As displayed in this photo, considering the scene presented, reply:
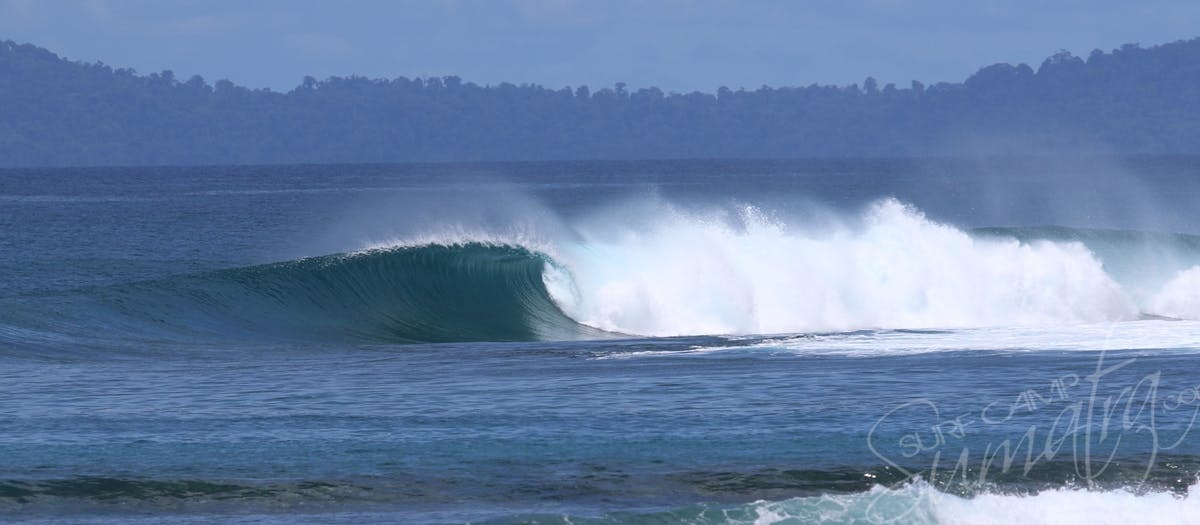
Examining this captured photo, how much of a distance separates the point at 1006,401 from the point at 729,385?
323 cm

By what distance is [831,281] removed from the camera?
33.0 metres

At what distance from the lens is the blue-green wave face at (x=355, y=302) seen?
28.8 metres

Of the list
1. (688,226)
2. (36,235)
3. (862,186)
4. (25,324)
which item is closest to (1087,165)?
(862,186)

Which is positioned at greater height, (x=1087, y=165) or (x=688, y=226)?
(x=1087, y=165)

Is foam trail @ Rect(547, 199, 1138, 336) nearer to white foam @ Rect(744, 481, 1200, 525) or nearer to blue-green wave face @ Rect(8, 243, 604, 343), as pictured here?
blue-green wave face @ Rect(8, 243, 604, 343)

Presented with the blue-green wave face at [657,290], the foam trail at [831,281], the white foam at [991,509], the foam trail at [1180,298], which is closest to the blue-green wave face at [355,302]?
the blue-green wave face at [657,290]

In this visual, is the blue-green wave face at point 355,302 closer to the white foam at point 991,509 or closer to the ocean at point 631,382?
the ocean at point 631,382

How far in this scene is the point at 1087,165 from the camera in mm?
197875

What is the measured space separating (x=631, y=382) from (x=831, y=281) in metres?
14.2

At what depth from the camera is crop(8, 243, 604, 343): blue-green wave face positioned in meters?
28.8

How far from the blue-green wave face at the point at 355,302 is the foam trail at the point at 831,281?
134 centimetres

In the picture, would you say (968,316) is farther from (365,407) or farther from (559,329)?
(365,407)

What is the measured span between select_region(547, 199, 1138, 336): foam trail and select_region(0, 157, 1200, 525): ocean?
73 mm

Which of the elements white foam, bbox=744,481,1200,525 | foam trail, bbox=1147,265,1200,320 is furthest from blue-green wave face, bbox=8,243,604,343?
white foam, bbox=744,481,1200,525
